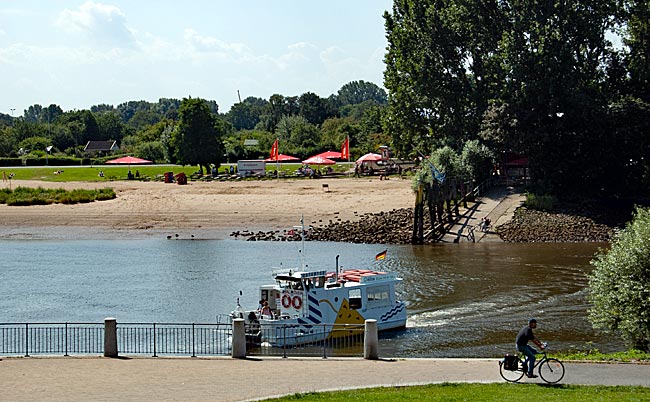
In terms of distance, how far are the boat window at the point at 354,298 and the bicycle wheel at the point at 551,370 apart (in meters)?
17.0

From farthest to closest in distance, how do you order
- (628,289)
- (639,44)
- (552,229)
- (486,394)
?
1. (639,44)
2. (552,229)
3. (628,289)
4. (486,394)

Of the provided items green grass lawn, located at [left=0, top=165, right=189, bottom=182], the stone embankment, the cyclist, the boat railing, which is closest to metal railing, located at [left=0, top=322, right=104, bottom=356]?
the boat railing

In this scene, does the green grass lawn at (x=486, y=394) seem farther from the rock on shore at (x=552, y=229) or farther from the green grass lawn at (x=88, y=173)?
the green grass lawn at (x=88, y=173)

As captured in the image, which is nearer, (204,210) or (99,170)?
(204,210)

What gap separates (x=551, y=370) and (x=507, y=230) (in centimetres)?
5015

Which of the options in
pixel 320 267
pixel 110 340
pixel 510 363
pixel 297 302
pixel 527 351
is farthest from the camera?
pixel 320 267

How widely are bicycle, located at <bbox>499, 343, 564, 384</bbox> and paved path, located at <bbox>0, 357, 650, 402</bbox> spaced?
0.27m

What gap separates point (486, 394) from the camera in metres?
22.9

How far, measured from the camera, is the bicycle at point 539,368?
2503 centimetres

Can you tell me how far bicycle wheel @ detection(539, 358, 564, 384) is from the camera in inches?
983

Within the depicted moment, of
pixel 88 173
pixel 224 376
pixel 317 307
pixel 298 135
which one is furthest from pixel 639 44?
pixel 298 135

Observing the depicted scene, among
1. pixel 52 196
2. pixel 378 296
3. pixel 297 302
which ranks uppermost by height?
pixel 52 196

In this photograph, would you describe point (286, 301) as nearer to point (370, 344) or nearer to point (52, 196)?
point (370, 344)

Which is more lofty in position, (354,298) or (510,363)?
(510,363)
